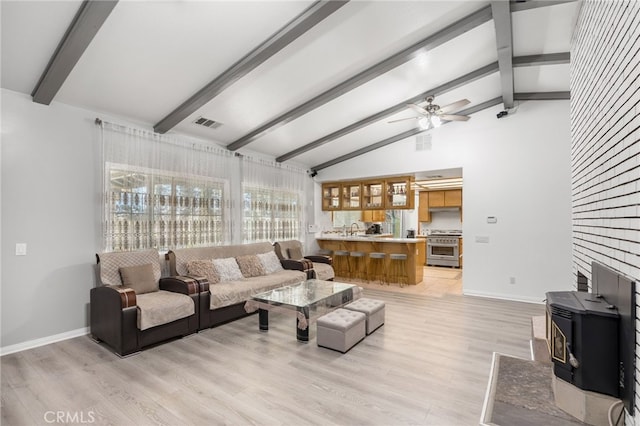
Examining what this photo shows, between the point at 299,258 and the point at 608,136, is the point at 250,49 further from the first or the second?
the point at 299,258

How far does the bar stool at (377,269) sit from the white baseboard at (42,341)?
512cm

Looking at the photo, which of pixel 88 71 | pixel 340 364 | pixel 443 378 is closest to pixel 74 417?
pixel 340 364

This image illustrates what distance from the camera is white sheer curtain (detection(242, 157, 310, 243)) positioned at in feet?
19.3

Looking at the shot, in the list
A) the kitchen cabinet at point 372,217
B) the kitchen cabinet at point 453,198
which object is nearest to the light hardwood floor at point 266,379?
the kitchen cabinet at point 372,217

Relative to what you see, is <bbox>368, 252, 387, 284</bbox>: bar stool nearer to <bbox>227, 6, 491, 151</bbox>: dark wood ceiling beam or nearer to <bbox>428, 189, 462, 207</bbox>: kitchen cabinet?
<bbox>428, 189, 462, 207</bbox>: kitchen cabinet

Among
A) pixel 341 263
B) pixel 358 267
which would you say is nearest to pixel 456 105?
pixel 358 267

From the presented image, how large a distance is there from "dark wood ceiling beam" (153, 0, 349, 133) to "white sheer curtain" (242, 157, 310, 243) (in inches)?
74.5

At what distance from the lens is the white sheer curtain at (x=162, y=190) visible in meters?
3.97

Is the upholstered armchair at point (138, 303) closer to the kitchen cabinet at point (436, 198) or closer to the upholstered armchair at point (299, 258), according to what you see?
the upholstered armchair at point (299, 258)

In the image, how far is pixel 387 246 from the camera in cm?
698

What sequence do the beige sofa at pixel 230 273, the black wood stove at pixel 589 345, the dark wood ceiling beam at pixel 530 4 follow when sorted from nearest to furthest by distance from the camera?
the black wood stove at pixel 589 345 → the dark wood ceiling beam at pixel 530 4 → the beige sofa at pixel 230 273

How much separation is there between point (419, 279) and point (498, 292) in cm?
165

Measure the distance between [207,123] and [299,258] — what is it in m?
3.16

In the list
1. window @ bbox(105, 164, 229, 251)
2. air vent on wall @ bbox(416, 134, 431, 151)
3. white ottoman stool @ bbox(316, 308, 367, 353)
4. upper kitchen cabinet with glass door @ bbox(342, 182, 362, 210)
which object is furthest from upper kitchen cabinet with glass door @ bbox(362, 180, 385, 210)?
white ottoman stool @ bbox(316, 308, 367, 353)
